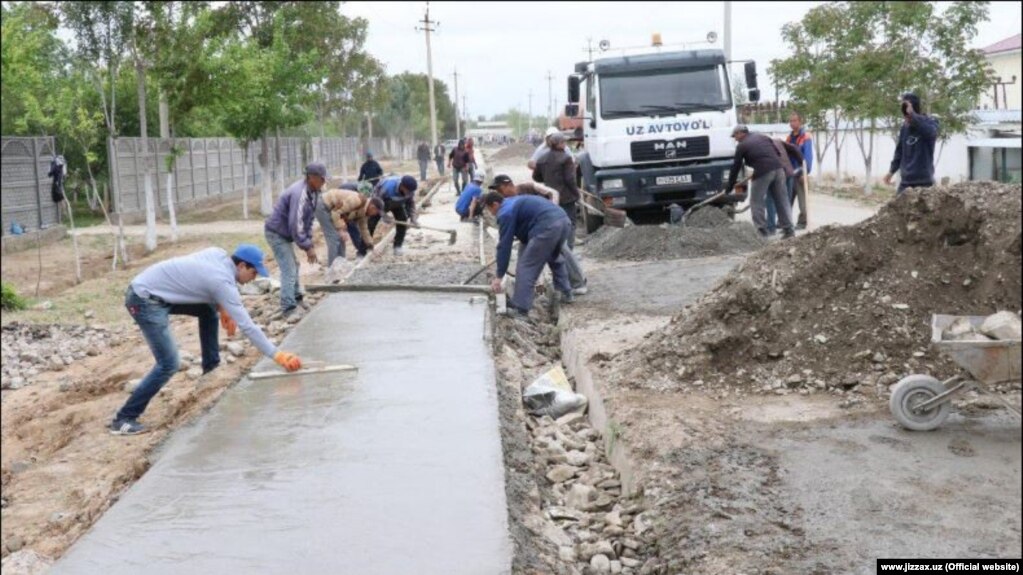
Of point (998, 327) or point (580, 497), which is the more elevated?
point (998, 327)

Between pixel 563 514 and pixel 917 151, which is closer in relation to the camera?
pixel 563 514

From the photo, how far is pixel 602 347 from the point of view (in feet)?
27.1

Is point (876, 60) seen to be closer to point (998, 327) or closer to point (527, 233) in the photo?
point (998, 327)

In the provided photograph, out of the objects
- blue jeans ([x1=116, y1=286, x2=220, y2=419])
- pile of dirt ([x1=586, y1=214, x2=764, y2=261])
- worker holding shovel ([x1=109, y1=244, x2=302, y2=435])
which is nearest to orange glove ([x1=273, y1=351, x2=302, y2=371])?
worker holding shovel ([x1=109, y1=244, x2=302, y2=435])

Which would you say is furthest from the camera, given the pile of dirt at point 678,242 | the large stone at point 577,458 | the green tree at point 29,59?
the pile of dirt at point 678,242

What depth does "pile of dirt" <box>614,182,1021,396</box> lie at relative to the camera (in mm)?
6602

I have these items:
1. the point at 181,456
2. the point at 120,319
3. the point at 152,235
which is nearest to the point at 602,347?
the point at 181,456

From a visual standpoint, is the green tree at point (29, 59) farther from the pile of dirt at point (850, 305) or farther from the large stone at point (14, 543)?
the pile of dirt at point (850, 305)

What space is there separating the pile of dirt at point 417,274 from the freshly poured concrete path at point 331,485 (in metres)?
3.98

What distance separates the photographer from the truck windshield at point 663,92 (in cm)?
1423

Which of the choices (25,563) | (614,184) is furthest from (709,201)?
(25,563)

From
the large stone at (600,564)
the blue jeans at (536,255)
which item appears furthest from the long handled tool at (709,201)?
the large stone at (600,564)

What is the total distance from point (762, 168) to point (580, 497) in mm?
8138

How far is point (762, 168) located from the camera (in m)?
12.9
